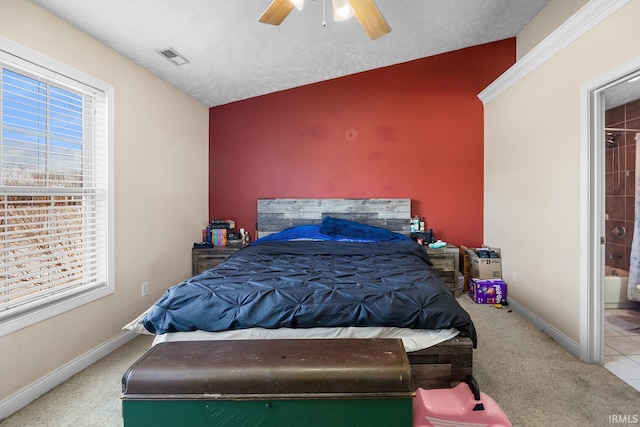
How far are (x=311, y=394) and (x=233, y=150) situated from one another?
3.52 m

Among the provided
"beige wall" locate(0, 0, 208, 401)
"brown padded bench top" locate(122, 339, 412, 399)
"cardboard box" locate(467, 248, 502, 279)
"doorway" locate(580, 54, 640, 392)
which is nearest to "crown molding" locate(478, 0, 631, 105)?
"doorway" locate(580, 54, 640, 392)

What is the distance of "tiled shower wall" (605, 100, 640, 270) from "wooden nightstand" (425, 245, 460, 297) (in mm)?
1855

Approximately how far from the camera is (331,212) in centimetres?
409

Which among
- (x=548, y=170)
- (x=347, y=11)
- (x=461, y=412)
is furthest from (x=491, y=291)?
(x=347, y=11)

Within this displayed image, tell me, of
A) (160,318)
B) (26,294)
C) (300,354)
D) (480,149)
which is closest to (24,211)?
Result: (26,294)

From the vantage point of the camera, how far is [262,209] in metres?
4.12

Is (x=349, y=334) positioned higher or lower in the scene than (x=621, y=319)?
higher

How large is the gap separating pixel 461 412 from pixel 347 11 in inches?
86.0

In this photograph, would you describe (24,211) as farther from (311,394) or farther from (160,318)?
(311,394)

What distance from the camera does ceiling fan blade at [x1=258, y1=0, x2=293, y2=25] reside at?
1.82m

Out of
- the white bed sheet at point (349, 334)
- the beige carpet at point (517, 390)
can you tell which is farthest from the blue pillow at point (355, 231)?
the white bed sheet at point (349, 334)

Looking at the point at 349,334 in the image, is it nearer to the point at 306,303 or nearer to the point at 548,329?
the point at 306,303

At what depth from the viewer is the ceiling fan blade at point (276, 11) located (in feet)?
5.98

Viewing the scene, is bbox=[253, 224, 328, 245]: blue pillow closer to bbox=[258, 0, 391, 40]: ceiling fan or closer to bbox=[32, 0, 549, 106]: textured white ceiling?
bbox=[32, 0, 549, 106]: textured white ceiling
